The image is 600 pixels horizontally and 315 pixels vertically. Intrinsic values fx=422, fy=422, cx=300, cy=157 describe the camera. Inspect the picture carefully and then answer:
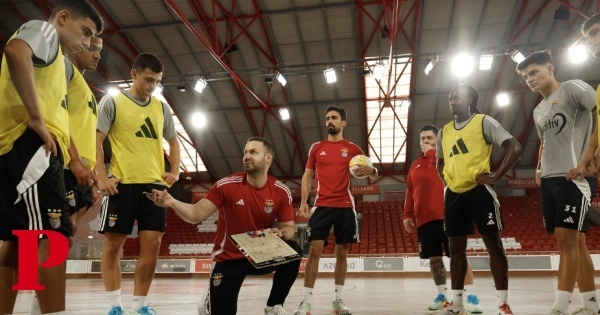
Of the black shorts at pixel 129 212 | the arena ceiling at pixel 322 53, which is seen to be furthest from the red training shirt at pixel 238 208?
the arena ceiling at pixel 322 53

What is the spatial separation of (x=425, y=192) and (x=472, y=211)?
1250mm

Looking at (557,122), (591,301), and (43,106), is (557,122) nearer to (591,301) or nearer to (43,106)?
(591,301)

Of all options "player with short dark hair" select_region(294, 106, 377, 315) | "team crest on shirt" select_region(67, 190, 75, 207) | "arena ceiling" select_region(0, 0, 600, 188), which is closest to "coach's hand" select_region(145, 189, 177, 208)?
"team crest on shirt" select_region(67, 190, 75, 207)

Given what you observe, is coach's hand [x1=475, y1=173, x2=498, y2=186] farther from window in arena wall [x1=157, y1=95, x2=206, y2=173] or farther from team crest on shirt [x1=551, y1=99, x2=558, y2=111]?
window in arena wall [x1=157, y1=95, x2=206, y2=173]

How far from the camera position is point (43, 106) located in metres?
1.99

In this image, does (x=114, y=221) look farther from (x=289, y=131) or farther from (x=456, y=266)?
(x=289, y=131)

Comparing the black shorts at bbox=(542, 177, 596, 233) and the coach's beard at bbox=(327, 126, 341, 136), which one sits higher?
the coach's beard at bbox=(327, 126, 341, 136)

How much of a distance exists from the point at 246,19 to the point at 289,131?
6635 millimetres

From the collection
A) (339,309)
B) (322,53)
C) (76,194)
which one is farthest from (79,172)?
(322,53)

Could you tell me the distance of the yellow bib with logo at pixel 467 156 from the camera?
11.8 feet

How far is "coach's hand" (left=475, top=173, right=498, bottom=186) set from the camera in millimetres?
3449

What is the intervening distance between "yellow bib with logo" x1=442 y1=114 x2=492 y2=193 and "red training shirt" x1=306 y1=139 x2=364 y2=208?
103 centimetres

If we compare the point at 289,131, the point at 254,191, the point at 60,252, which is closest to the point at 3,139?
the point at 60,252

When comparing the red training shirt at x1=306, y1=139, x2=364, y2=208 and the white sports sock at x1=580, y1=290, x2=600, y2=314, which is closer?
the white sports sock at x1=580, y1=290, x2=600, y2=314
